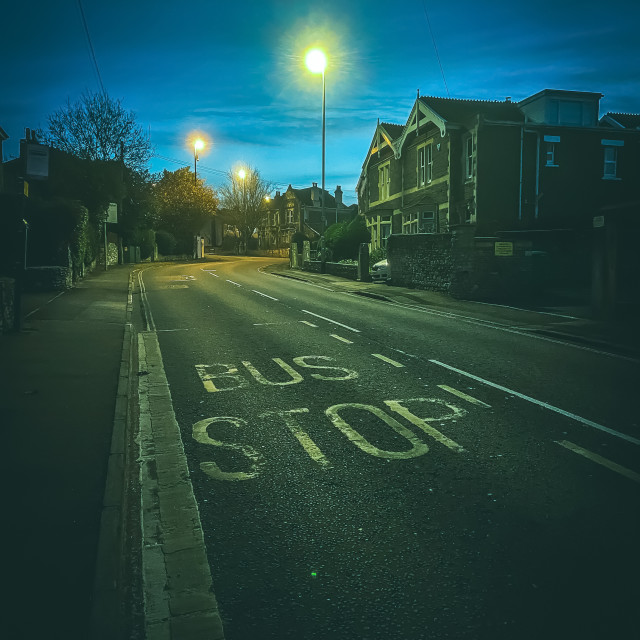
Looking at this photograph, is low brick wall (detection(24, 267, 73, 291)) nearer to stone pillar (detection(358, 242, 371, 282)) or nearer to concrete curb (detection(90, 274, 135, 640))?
stone pillar (detection(358, 242, 371, 282))

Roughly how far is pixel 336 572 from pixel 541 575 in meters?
1.21

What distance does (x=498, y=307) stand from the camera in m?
18.5

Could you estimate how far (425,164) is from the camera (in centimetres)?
3609

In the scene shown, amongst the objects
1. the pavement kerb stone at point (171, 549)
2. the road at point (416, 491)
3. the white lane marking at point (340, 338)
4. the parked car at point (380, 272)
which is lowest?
the pavement kerb stone at point (171, 549)

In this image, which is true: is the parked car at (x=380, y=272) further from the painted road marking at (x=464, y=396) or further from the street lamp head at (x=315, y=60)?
the painted road marking at (x=464, y=396)

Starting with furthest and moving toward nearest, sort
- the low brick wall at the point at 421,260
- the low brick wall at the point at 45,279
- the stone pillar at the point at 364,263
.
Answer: the stone pillar at the point at 364,263, the low brick wall at the point at 421,260, the low brick wall at the point at 45,279

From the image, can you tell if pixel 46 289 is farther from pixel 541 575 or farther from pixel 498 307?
pixel 541 575

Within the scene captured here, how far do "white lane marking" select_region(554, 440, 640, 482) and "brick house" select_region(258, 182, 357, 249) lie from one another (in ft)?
257

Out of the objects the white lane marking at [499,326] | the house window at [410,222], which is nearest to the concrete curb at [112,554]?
the white lane marking at [499,326]

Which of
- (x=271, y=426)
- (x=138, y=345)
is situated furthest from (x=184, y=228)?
(x=271, y=426)

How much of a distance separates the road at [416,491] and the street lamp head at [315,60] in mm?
23988

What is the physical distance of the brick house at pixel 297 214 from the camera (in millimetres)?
87062

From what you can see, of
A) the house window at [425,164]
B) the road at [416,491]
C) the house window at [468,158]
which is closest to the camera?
the road at [416,491]

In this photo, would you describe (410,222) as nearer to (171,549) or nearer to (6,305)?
(6,305)
